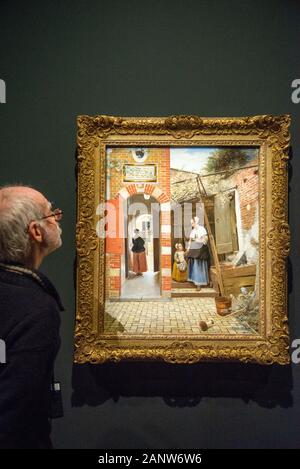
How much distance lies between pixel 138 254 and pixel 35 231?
56 centimetres

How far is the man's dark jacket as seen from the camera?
3.58 feet

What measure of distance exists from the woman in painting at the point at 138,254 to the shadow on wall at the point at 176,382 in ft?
1.77

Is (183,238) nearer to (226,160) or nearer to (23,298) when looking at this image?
(226,160)

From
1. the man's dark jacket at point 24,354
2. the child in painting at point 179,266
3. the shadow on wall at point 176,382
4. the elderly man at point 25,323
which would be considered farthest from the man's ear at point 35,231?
the shadow on wall at point 176,382

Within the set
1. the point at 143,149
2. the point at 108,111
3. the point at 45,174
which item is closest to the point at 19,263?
the point at 45,174

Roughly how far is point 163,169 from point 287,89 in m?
0.83

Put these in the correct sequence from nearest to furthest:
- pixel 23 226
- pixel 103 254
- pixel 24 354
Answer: pixel 24 354 < pixel 23 226 < pixel 103 254

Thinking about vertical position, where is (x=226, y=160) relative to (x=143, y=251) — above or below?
above

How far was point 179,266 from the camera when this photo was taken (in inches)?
66.3

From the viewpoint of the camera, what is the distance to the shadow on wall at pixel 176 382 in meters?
1.74
